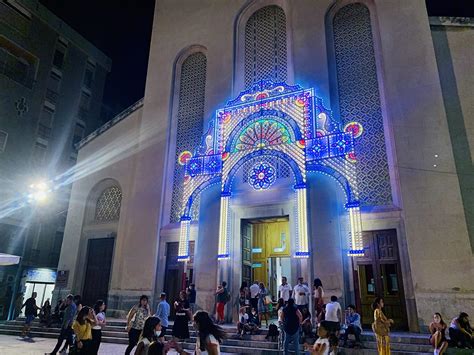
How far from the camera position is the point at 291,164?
11219 millimetres

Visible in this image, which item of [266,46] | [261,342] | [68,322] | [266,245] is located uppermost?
[266,46]

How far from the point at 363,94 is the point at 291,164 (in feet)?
11.7

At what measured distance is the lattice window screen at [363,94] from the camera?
10805 mm

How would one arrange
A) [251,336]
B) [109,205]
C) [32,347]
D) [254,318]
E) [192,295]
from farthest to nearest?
[109,205], [192,295], [254,318], [32,347], [251,336]

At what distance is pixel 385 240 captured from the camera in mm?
10367

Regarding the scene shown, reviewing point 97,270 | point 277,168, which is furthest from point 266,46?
point 97,270

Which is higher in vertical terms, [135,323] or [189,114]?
[189,114]

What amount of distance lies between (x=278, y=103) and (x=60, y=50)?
19743mm

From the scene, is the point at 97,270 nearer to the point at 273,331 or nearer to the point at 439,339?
the point at 273,331

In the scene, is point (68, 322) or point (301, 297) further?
point (301, 297)

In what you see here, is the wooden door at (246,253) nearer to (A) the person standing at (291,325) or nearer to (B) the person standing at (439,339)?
(A) the person standing at (291,325)

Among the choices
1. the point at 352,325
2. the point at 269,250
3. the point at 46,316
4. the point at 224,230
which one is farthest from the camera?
the point at 269,250

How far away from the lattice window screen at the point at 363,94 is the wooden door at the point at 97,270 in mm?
10910

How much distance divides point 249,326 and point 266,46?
1056 centimetres
